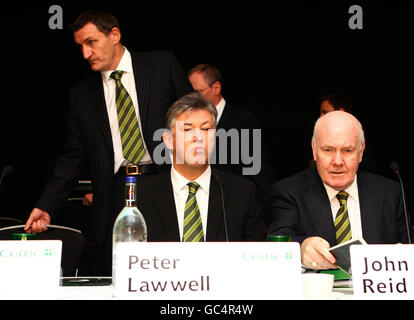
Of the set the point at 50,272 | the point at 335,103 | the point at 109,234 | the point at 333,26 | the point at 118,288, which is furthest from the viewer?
the point at 333,26

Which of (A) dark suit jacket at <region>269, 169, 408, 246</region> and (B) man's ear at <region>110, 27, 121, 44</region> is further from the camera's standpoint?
(B) man's ear at <region>110, 27, 121, 44</region>

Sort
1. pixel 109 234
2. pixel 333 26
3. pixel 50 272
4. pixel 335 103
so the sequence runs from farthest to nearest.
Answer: pixel 333 26 → pixel 335 103 → pixel 109 234 → pixel 50 272

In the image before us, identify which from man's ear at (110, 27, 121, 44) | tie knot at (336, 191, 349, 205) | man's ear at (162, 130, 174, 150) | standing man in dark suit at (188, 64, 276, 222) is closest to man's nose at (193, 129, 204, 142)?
man's ear at (162, 130, 174, 150)

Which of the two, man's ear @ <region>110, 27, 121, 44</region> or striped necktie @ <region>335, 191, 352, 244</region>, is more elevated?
man's ear @ <region>110, 27, 121, 44</region>

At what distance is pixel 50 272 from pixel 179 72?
5.48 feet

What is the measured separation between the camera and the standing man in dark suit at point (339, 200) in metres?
2.18

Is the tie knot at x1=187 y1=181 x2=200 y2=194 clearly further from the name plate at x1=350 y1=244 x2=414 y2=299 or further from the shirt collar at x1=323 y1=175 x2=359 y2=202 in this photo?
the name plate at x1=350 y1=244 x2=414 y2=299

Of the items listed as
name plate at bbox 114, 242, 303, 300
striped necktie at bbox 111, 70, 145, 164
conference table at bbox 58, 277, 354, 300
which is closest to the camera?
name plate at bbox 114, 242, 303, 300

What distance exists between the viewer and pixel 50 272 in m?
1.35

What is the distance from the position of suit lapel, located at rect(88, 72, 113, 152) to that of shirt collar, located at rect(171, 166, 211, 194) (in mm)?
626

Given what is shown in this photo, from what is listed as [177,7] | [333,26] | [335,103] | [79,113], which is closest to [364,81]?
[333,26]

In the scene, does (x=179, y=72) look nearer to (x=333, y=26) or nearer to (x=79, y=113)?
(x=79, y=113)

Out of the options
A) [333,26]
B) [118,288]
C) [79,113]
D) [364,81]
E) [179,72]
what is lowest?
[118,288]

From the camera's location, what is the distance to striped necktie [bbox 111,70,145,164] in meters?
2.77
